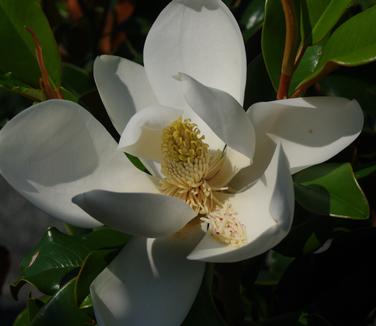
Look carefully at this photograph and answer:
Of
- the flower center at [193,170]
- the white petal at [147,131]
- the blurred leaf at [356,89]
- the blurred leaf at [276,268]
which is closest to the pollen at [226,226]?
the flower center at [193,170]

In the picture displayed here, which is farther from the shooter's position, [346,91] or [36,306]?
[346,91]

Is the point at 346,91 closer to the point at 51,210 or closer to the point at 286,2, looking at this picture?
the point at 286,2

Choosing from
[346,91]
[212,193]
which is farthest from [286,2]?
[346,91]

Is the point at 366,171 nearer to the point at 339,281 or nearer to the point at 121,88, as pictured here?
the point at 339,281

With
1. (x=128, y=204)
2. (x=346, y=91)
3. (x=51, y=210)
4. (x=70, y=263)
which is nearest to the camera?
(x=128, y=204)

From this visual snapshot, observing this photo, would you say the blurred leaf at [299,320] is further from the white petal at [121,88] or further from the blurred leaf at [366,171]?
the white petal at [121,88]

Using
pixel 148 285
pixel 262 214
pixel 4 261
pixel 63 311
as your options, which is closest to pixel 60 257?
pixel 63 311
